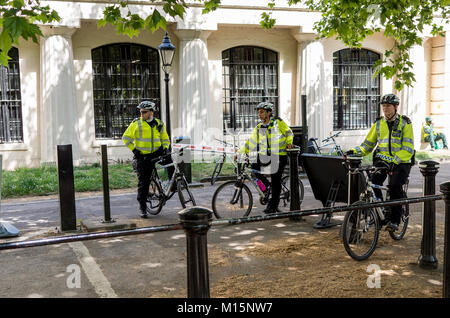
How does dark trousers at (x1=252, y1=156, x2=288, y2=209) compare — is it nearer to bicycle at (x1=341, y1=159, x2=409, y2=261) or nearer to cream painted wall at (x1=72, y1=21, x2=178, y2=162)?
bicycle at (x1=341, y1=159, x2=409, y2=261)

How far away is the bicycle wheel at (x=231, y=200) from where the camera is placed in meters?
8.00

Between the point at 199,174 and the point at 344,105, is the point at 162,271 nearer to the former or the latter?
the point at 199,174

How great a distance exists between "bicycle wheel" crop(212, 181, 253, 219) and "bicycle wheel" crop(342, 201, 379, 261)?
2417 millimetres

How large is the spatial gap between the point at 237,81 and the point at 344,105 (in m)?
4.46

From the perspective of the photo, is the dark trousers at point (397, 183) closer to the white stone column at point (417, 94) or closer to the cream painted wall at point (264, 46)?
the cream painted wall at point (264, 46)

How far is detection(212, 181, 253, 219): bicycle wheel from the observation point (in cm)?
800

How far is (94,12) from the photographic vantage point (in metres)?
15.2

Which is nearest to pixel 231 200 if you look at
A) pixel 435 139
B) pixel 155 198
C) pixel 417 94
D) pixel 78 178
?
pixel 155 198

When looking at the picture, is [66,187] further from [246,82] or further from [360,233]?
[246,82]

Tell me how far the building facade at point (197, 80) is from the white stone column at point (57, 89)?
0.09 ft

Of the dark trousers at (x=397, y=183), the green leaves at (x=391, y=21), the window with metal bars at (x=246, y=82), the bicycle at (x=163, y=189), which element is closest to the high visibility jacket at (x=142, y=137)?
the bicycle at (x=163, y=189)

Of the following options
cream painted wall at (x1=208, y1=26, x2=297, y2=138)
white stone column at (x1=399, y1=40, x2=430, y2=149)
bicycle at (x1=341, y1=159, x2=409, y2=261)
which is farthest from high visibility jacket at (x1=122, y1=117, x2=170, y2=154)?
white stone column at (x1=399, y1=40, x2=430, y2=149)

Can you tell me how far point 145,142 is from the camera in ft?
27.9
